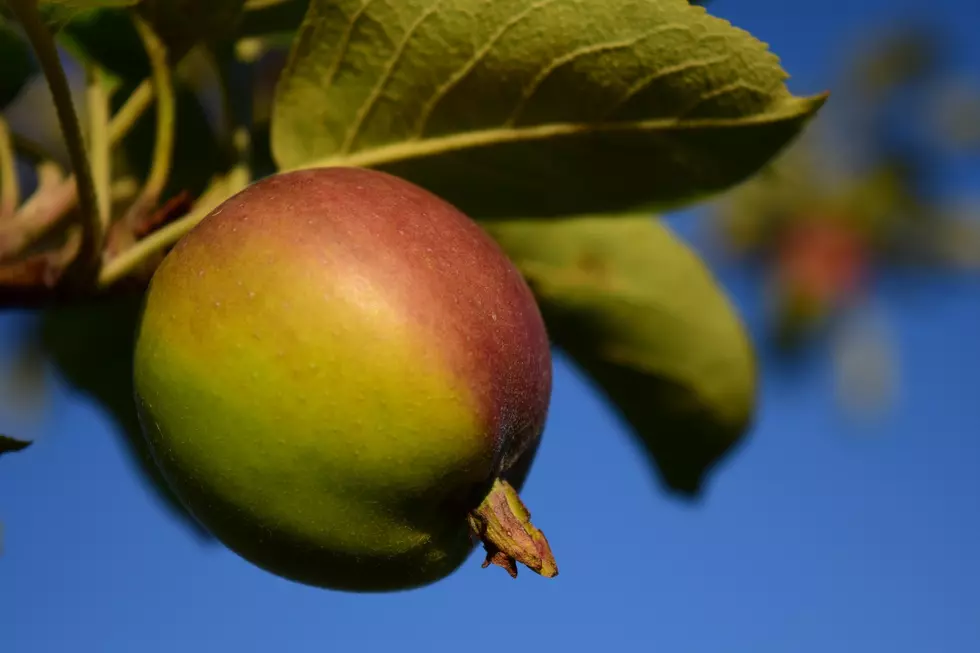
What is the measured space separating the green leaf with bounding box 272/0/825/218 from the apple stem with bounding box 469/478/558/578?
0.34m

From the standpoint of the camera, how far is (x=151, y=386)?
2.75 ft

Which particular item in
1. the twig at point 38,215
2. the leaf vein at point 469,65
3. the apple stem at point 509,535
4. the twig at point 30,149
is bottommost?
the twig at point 30,149

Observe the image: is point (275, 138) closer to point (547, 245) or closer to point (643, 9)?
point (643, 9)

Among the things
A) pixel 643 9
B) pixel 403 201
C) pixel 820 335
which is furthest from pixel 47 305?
pixel 820 335

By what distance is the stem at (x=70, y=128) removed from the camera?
2.86 feet

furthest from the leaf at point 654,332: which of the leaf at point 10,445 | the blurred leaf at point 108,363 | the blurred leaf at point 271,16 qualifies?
the leaf at point 10,445

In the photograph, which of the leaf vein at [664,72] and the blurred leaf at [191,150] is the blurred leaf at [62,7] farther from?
the leaf vein at [664,72]

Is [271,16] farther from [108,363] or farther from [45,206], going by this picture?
[108,363]

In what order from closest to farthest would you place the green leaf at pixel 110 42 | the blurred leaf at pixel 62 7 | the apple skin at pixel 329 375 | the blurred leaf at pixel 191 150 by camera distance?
the apple skin at pixel 329 375 < the blurred leaf at pixel 62 7 < the green leaf at pixel 110 42 < the blurred leaf at pixel 191 150

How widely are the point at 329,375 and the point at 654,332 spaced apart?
0.81 meters

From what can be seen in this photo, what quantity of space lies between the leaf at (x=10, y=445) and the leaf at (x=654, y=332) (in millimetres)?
759

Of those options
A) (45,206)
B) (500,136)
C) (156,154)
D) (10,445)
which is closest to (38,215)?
(45,206)

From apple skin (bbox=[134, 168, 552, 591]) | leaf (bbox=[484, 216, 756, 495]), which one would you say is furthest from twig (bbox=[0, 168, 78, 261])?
leaf (bbox=[484, 216, 756, 495])

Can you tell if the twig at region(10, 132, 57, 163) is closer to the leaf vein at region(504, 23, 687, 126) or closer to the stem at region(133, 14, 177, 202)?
the stem at region(133, 14, 177, 202)
